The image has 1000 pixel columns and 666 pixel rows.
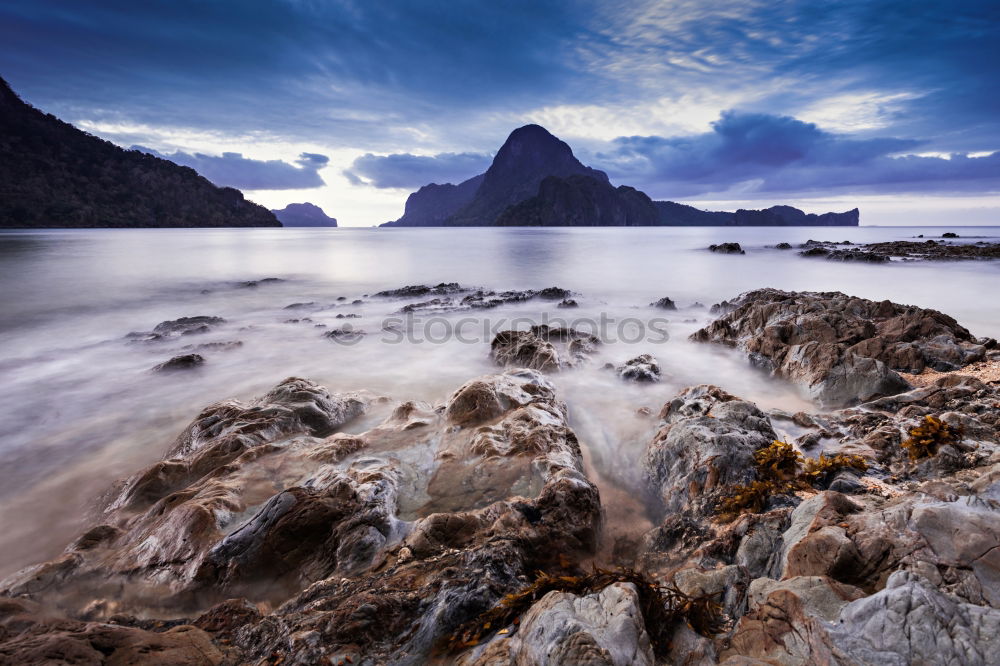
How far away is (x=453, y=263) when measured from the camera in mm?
35500

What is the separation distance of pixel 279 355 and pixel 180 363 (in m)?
2.00

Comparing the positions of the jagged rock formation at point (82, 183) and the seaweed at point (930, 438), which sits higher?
the jagged rock formation at point (82, 183)

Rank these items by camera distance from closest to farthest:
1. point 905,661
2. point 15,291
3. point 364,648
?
1. point 905,661
2. point 364,648
3. point 15,291

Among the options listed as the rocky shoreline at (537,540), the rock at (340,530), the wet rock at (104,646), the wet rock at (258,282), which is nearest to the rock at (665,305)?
the rocky shoreline at (537,540)

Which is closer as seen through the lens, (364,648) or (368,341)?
(364,648)

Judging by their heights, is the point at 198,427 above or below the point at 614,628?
below

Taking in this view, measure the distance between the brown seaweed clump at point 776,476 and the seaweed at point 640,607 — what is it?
1.53 m

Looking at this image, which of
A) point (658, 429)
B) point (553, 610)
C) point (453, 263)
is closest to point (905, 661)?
point (553, 610)

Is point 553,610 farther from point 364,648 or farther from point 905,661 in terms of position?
point 905,661

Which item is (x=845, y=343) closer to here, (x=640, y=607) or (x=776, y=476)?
(x=776, y=476)

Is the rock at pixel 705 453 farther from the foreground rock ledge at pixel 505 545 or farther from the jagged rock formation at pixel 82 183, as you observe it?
the jagged rock formation at pixel 82 183

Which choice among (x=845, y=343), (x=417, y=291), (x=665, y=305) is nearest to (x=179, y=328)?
(x=417, y=291)

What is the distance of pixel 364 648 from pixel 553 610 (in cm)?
107

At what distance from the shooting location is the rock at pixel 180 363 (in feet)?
30.4
